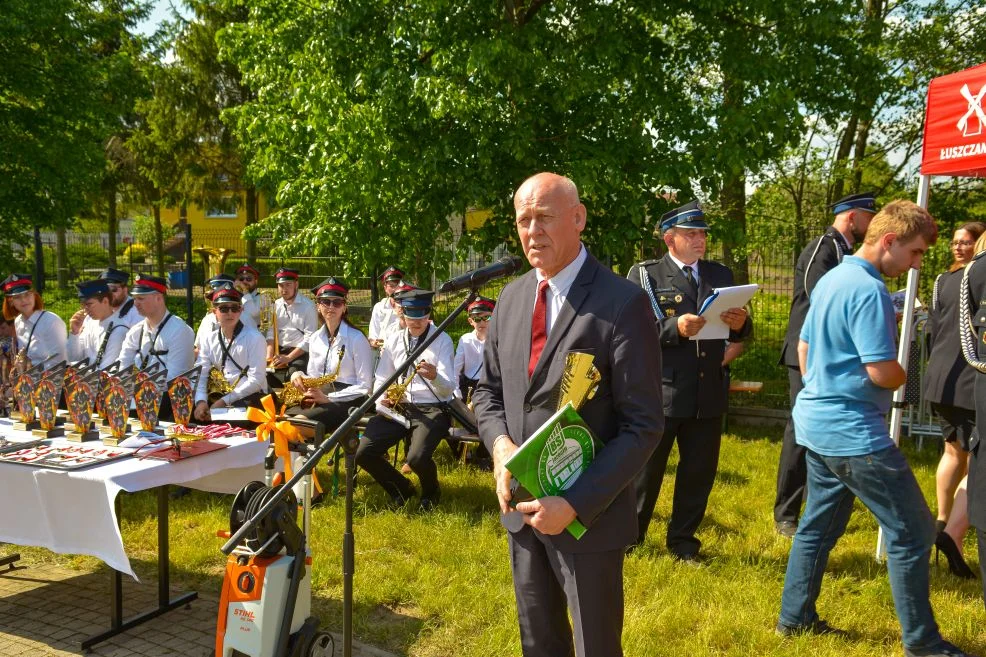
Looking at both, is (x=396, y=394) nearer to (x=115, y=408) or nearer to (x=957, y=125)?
(x=115, y=408)

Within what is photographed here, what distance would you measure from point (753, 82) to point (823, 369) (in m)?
7.14

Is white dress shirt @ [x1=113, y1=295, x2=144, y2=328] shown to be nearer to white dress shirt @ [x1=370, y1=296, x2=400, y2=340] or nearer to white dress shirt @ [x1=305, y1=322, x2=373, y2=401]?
white dress shirt @ [x1=305, y1=322, x2=373, y2=401]

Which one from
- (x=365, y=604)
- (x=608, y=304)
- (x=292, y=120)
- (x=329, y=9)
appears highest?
(x=329, y=9)

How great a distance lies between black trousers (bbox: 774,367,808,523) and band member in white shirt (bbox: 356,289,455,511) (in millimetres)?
2791

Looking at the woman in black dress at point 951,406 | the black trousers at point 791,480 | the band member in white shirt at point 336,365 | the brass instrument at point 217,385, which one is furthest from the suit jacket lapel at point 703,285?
the brass instrument at point 217,385

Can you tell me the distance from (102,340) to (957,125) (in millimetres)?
7009

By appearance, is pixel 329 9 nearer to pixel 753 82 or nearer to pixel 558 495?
pixel 753 82

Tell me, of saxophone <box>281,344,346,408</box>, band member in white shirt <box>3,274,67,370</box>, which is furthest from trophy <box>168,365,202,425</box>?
band member in white shirt <box>3,274,67,370</box>

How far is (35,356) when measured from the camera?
7152 millimetres

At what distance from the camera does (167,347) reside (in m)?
6.63

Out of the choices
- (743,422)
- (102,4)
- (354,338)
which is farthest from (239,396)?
(102,4)

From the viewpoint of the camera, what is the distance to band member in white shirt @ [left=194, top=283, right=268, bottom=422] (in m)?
7.12

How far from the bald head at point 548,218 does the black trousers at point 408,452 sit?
13.8 ft

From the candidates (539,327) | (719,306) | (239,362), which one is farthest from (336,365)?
(539,327)
